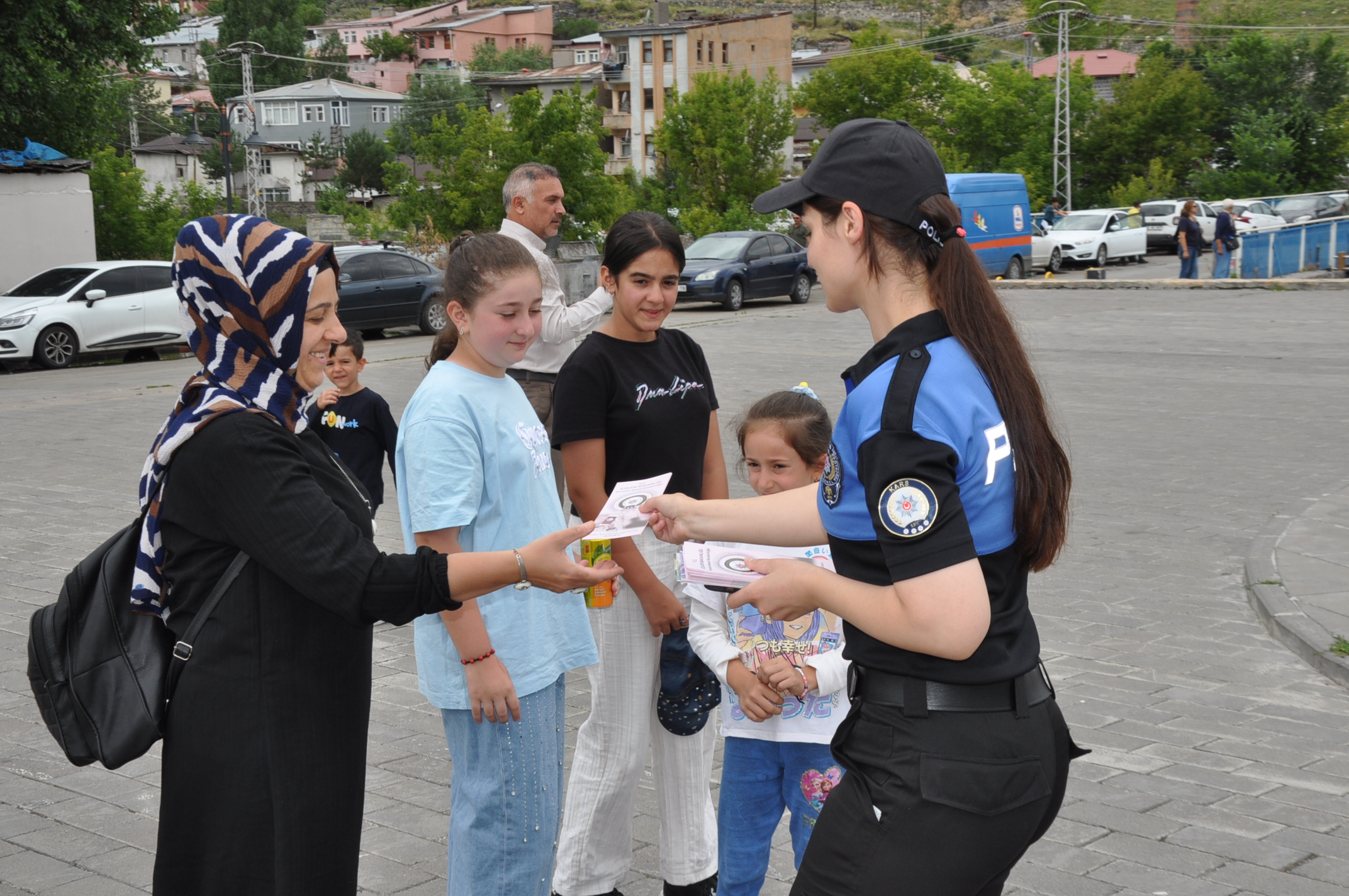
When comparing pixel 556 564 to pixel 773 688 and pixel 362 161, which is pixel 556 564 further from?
pixel 362 161

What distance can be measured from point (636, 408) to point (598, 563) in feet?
3.18

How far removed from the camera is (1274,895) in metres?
3.66

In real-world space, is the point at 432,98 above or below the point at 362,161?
above

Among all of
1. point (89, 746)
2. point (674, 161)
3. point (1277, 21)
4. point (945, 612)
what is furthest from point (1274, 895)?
point (1277, 21)

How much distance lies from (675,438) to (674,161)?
36725mm

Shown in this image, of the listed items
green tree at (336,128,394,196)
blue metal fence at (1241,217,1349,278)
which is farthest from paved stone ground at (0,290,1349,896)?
green tree at (336,128,394,196)

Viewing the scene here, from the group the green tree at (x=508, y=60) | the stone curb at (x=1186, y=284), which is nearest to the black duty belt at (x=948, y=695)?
the stone curb at (x=1186, y=284)

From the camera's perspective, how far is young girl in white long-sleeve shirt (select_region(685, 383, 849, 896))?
316 centimetres

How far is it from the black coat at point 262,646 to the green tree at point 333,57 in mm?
131936

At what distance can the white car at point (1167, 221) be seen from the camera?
42.7m

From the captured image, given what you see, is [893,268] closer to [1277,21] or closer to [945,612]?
[945,612]

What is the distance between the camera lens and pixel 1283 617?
6.36 metres

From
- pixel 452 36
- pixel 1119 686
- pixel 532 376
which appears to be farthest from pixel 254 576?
pixel 452 36

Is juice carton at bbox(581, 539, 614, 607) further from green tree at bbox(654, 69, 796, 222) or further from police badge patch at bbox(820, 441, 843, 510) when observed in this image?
green tree at bbox(654, 69, 796, 222)
